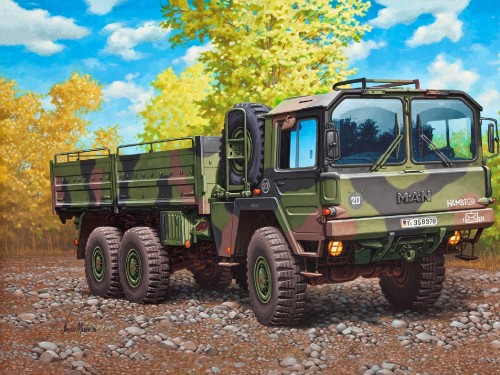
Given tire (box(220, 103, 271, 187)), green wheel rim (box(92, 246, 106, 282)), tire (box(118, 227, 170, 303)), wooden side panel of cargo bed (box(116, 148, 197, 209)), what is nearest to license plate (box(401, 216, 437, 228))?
tire (box(220, 103, 271, 187))

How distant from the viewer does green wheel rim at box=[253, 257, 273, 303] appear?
34.4 ft

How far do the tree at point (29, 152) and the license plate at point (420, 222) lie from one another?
1667 cm

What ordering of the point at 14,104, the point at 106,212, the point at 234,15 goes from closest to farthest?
the point at 106,212
the point at 234,15
the point at 14,104

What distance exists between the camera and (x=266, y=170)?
10531 mm

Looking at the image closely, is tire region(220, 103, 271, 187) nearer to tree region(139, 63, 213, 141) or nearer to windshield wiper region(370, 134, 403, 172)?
windshield wiper region(370, 134, 403, 172)

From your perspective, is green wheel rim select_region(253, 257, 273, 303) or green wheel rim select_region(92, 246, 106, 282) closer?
green wheel rim select_region(253, 257, 273, 303)

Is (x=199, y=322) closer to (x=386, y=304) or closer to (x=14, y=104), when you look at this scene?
(x=386, y=304)

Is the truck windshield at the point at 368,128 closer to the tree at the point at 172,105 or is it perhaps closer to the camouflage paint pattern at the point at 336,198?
the camouflage paint pattern at the point at 336,198

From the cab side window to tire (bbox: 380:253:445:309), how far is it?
242 cm

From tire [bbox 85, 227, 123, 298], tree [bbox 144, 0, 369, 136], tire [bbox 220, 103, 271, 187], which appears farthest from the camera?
tree [bbox 144, 0, 369, 136]

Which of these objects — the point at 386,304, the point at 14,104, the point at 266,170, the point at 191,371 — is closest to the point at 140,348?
the point at 191,371

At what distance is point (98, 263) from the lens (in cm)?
1412

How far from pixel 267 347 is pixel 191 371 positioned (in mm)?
1224

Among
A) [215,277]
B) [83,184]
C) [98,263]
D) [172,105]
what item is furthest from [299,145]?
[172,105]
